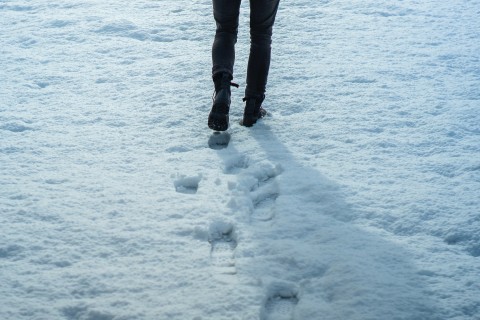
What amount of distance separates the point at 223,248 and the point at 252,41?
4.49 feet

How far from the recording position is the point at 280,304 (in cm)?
202

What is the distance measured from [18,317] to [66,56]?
2.80 m

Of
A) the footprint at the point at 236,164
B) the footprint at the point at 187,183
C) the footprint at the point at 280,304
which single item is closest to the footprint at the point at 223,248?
the footprint at the point at 280,304

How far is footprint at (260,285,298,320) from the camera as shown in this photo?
1.96 meters

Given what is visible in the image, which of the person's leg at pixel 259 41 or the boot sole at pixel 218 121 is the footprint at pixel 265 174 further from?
the person's leg at pixel 259 41

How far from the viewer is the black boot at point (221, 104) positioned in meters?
3.03

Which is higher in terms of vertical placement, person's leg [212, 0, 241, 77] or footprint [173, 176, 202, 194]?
person's leg [212, 0, 241, 77]

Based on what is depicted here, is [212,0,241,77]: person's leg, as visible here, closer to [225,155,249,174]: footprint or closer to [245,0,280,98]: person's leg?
[245,0,280,98]: person's leg

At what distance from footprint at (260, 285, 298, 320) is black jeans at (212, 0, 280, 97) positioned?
1432 millimetres

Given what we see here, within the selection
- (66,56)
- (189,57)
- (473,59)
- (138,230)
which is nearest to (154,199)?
(138,230)

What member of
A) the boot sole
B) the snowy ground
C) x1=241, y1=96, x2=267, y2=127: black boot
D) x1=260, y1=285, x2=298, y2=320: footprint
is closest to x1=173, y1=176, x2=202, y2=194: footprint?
the snowy ground

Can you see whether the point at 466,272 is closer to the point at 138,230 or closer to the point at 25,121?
the point at 138,230

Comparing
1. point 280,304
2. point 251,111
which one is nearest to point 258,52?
point 251,111

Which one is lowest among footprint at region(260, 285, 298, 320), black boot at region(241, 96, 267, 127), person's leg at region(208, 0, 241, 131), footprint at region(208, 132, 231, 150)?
footprint at region(208, 132, 231, 150)
